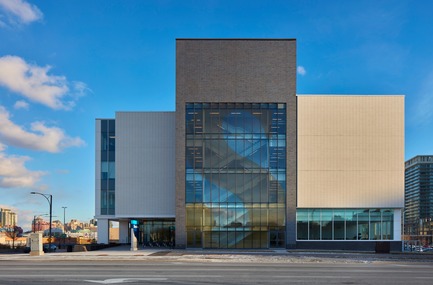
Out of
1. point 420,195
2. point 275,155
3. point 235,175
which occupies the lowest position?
point 420,195

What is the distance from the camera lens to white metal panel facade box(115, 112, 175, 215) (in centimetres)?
4109

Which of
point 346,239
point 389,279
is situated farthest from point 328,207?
point 389,279

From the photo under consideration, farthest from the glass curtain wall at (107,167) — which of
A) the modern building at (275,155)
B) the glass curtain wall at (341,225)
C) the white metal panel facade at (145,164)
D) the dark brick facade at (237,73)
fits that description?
the glass curtain wall at (341,225)

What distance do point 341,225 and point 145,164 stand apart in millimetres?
21365

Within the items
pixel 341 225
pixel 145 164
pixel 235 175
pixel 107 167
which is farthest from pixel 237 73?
pixel 107 167

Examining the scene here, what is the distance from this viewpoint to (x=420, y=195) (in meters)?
150

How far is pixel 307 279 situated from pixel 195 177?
23463 millimetres

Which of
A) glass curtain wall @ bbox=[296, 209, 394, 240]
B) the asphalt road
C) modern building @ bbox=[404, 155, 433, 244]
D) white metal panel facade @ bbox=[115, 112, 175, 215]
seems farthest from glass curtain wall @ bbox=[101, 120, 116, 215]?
modern building @ bbox=[404, 155, 433, 244]

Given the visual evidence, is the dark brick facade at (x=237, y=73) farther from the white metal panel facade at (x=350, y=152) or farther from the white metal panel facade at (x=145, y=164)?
the white metal panel facade at (x=145, y=164)

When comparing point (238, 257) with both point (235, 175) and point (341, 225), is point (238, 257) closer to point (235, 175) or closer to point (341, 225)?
point (235, 175)

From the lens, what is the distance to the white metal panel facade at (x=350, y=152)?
127 ft

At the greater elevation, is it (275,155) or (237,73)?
(237,73)

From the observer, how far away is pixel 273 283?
1454 cm

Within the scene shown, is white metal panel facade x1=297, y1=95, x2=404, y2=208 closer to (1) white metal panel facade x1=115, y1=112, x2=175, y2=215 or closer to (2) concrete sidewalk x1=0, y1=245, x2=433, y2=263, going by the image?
(2) concrete sidewalk x1=0, y1=245, x2=433, y2=263
